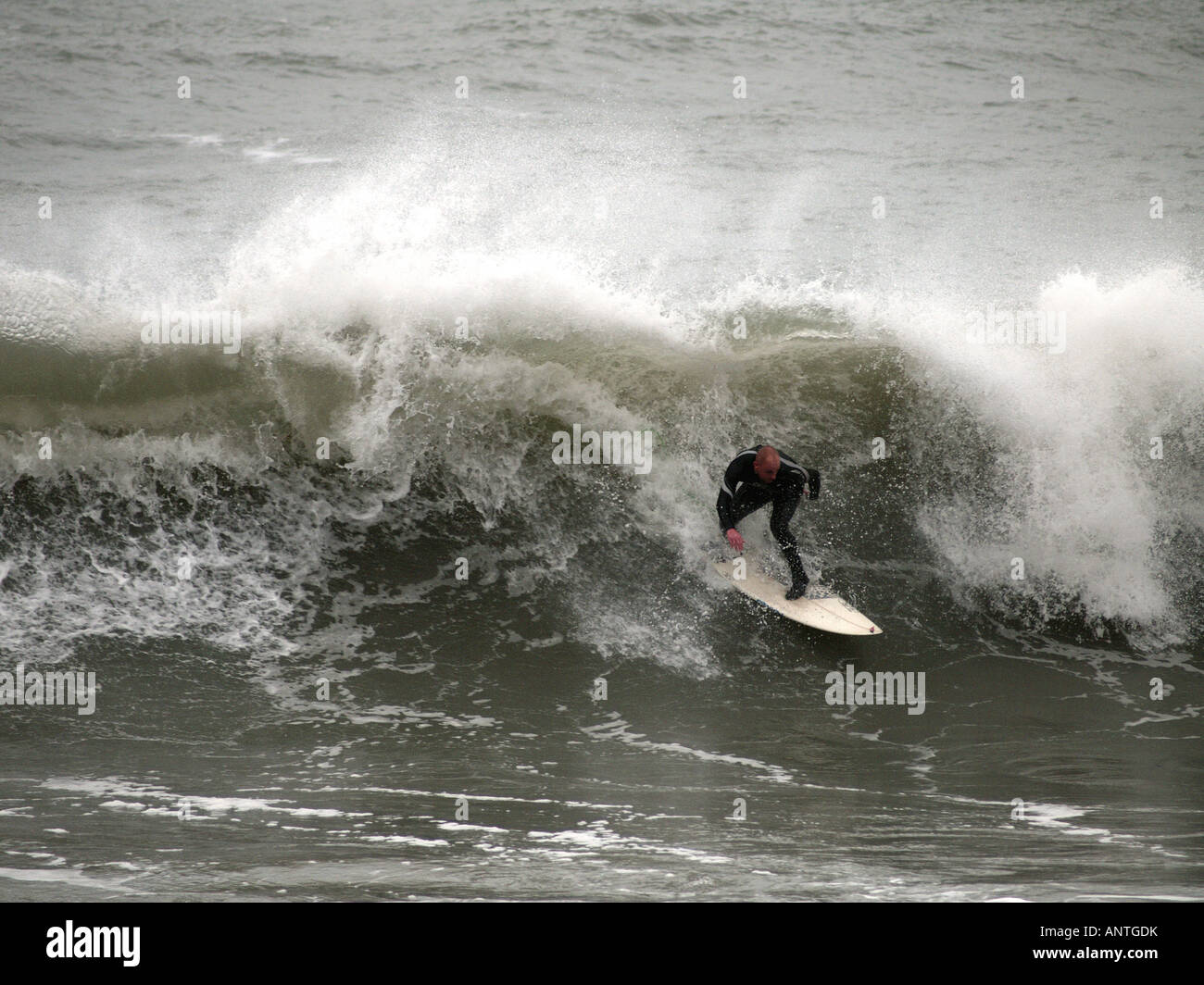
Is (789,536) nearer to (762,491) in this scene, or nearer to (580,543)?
(762,491)

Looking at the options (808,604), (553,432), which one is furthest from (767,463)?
(553,432)

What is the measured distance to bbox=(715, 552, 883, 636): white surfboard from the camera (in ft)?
29.0

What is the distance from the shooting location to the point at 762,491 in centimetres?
877

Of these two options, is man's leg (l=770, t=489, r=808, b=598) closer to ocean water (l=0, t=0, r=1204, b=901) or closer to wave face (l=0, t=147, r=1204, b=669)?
ocean water (l=0, t=0, r=1204, b=901)

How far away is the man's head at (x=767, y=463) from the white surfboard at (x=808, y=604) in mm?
1081

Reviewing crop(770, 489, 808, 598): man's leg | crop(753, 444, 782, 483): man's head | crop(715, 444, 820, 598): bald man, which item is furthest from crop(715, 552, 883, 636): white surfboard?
crop(753, 444, 782, 483): man's head

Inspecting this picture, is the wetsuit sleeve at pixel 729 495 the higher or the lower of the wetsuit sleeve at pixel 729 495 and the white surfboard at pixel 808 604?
the higher

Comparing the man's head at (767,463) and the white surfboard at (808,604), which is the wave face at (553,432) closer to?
the white surfboard at (808,604)

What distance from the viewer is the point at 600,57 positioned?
25.0 metres

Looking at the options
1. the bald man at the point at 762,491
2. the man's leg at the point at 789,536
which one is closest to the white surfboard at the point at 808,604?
the man's leg at the point at 789,536

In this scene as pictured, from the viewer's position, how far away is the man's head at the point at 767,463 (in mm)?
8336

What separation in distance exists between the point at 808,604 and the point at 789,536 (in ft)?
2.00

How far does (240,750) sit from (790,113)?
19158mm

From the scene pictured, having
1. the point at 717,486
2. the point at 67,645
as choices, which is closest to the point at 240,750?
the point at 67,645
